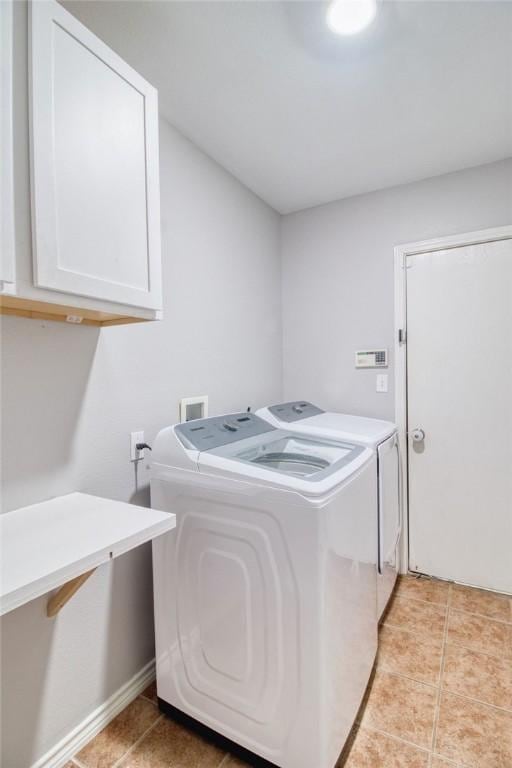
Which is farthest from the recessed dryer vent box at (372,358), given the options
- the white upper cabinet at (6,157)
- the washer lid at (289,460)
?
the white upper cabinet at (6,157)

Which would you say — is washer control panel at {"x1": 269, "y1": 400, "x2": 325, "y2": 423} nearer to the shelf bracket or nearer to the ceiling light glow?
the shelf bracket

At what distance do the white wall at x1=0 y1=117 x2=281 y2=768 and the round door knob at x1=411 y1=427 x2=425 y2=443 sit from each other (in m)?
1.10

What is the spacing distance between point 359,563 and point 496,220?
6.69 feet

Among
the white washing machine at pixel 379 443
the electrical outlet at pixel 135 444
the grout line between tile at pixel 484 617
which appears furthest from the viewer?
the grout line between tile at pixel 484 617

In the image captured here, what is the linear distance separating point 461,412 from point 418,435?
28cm

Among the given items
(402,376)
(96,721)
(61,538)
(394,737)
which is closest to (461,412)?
Result: (402,376)

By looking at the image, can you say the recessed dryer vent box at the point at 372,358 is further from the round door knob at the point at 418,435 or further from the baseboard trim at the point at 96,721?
the baseboard trim at the point at 96,721

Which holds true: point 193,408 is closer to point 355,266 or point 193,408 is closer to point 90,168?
point 90,168

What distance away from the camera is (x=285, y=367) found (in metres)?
2.79

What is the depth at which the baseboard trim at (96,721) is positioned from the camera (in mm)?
1209

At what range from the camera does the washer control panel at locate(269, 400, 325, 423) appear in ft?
6.80

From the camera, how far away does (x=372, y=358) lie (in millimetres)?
2443

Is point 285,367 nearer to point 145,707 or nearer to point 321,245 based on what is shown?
point 321,245

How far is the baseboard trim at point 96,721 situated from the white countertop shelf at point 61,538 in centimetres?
82
